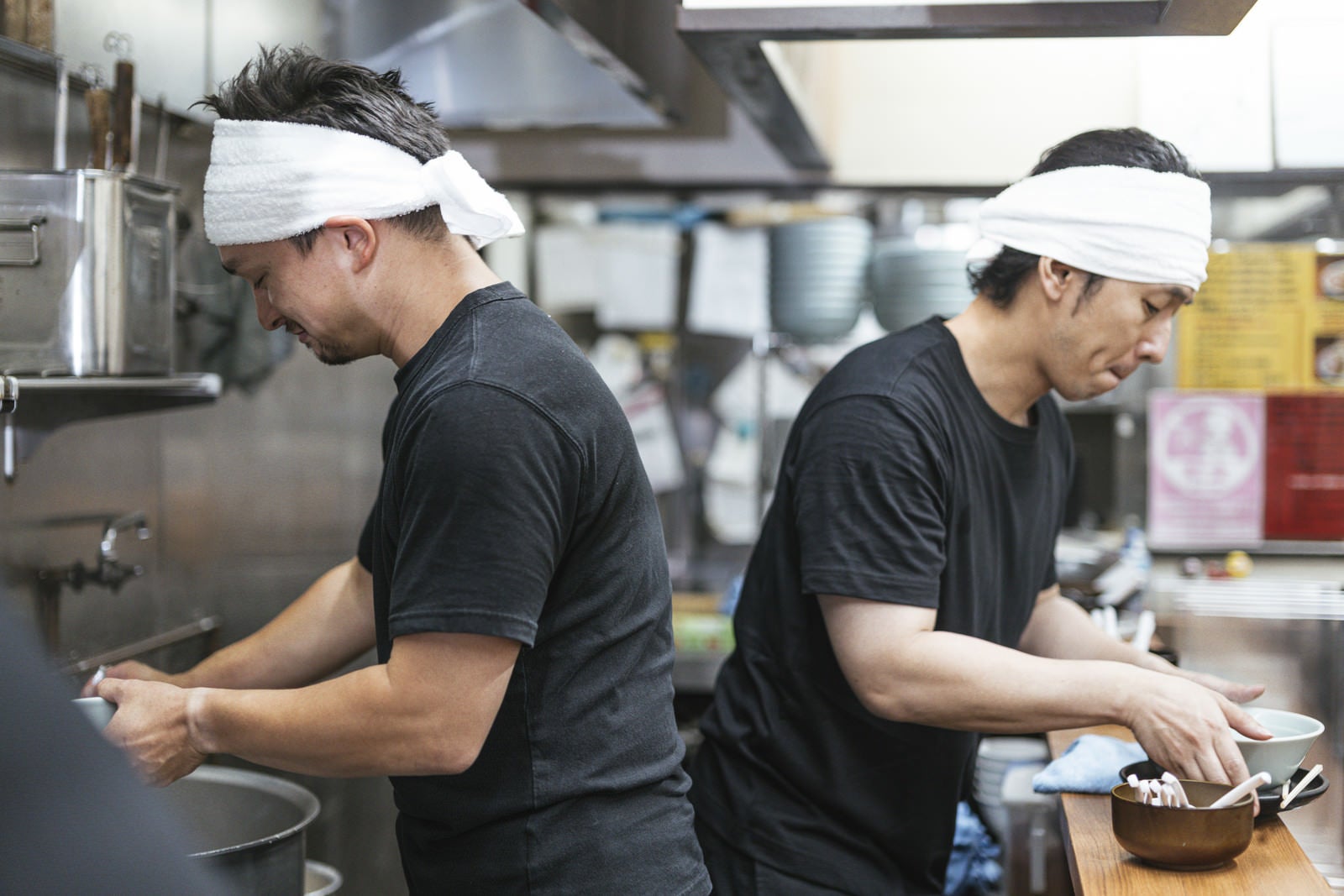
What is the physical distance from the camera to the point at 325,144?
1.31 metres

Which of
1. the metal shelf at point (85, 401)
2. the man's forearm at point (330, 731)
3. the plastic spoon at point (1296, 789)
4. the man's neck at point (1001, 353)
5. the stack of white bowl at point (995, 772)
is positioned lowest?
the stack of white bowl at point (995, 772)

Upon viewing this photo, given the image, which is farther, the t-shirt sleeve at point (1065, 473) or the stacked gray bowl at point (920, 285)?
the stacked gray bowl at point (920, 285)

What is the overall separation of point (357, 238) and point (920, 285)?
2.39 metres

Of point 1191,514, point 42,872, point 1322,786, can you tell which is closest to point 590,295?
point 1191,514

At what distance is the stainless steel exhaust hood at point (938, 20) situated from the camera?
5.11 feet

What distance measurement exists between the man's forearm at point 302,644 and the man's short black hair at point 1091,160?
932 millimetres

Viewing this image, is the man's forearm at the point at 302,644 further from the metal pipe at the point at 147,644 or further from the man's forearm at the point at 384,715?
the metal pipe at the point at 147,644

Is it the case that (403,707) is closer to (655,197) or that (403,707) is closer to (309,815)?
(309,815)

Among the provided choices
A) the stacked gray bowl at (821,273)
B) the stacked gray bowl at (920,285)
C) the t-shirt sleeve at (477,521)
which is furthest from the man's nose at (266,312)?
the stacked gray bowl at (821,273)

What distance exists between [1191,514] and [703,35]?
7.52ft

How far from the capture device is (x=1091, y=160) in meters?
1.63

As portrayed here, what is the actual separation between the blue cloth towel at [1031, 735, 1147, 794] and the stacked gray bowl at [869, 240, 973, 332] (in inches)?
74.1

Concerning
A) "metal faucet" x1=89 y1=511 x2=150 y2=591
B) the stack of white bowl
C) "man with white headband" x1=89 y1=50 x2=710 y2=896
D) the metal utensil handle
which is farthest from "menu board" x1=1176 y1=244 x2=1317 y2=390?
the metal utensil handle

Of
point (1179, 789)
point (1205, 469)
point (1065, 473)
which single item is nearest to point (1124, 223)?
point (1065, 473)
